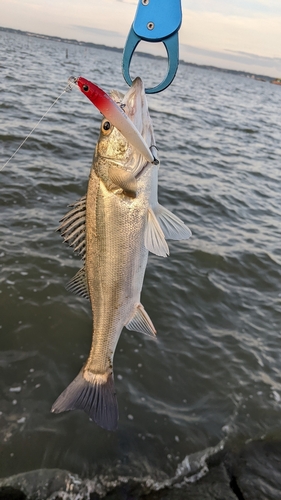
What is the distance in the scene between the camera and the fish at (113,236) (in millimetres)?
2559

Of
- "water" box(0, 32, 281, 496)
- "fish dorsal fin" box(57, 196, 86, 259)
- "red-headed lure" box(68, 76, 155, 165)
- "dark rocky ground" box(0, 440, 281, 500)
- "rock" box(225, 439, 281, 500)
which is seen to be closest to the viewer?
"red-headed lure" box(68, 76, 155, 165)

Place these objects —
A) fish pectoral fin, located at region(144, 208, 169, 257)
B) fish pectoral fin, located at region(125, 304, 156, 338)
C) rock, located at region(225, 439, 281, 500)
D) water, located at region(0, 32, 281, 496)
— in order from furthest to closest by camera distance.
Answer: water, located at region(0, 32, 281, 496)
rock, located at region(225, 439, 281, 500)
fish pectoral fin, located at region(125, 304, 156, 338)
fish pectoral fin, located at region(144, 208, 169, 257)

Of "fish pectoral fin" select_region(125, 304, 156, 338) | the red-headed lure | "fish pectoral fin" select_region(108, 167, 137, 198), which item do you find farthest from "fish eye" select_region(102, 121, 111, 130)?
"fish pectoral fin" select_region(125, 304, 156, 338)

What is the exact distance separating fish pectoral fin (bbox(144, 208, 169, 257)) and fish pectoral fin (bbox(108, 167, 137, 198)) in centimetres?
24

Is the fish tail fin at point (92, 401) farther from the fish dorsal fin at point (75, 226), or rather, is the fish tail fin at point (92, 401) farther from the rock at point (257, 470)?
the rock at point (257, 470)

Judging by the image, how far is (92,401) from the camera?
3.12 metres

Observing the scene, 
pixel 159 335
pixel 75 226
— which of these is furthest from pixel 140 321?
pixel 159 335

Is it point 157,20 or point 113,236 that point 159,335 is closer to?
point 113,236

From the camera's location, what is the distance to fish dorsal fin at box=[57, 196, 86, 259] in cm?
283

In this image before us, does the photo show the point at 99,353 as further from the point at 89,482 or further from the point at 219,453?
the point at 219,453

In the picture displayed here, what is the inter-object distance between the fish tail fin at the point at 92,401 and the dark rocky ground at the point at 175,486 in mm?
1334

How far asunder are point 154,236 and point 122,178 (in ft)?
1.60

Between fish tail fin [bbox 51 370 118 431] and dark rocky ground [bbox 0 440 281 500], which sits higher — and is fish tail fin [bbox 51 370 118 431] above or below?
above

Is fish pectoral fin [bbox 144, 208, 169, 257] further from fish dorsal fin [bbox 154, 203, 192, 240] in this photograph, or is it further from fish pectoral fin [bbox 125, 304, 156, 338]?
fish pectoral fin [bbox 125, 304, 156, 338]
